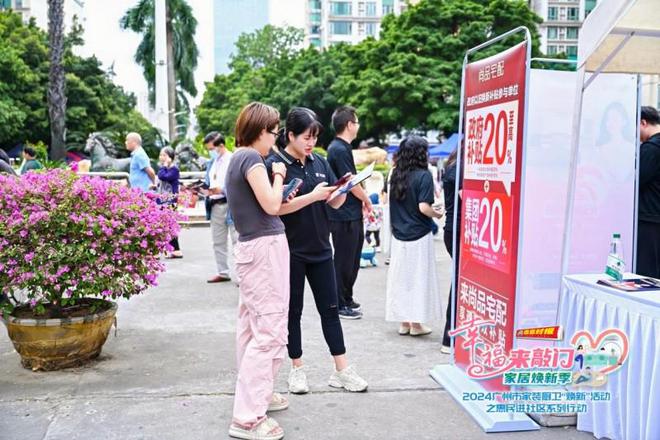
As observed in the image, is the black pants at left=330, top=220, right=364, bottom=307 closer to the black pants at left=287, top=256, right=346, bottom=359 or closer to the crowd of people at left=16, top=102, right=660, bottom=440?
the crowd of people at left=16, top=102, right=660, bottom=440

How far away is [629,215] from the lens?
4.12 meters

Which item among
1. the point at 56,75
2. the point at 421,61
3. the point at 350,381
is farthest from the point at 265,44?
the point at 350,381

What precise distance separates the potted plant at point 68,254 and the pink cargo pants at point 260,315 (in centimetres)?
144

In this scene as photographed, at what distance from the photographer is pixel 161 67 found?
26188mm

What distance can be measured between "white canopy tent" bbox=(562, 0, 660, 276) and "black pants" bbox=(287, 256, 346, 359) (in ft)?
4.55

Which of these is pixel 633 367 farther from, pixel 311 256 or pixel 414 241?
pixel 414 241

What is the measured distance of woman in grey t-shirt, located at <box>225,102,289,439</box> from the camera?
3.48m

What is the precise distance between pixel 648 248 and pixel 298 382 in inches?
106

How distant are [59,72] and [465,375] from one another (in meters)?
19.2

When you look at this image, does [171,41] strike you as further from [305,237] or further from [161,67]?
[305,237]

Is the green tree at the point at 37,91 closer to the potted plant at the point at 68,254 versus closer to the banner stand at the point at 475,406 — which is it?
the potted plant at the point at 68,254

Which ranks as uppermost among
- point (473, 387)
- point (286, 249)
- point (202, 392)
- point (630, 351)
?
point (286, 249)

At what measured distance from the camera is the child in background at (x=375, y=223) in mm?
9672

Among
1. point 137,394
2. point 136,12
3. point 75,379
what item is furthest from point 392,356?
point 136,12
